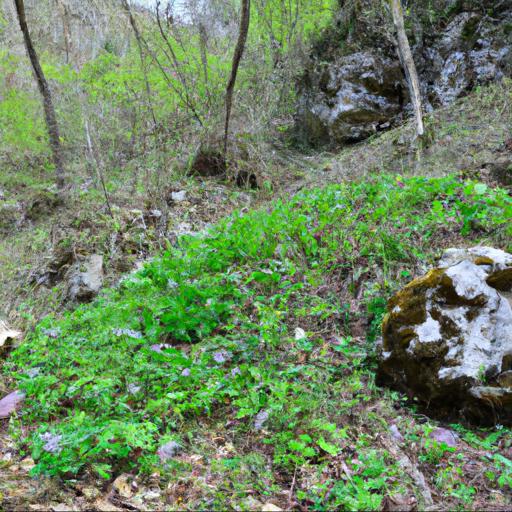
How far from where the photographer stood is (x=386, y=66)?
838 centimetres

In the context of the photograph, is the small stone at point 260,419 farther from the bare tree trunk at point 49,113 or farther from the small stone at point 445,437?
the bare tree trunk at point 49,113

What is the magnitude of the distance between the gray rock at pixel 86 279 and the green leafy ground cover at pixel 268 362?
0.39 m

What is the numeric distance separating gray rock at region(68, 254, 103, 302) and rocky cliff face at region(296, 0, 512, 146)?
17.9ft

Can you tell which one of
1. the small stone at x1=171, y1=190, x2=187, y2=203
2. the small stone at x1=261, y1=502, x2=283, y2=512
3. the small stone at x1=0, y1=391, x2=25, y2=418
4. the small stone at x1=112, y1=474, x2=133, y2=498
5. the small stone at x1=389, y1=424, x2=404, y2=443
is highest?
the small stone at x1=171, y1=190, x2=187, y2=203

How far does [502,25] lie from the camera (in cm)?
735

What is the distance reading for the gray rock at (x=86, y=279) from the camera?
4570 mm

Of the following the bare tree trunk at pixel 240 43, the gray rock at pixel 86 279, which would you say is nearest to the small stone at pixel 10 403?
the gray rock at pixel 86 279

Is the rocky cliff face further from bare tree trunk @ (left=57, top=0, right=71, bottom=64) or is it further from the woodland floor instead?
bare tree trunk @ (left=57, top=0, right=71, bottom=64)

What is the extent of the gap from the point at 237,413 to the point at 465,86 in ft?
24.6

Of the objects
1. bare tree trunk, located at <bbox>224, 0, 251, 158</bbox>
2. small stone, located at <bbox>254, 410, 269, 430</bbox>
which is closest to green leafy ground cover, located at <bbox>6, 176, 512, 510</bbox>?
small stone, located at <bbox>254, 410, 269, 430</bbox>

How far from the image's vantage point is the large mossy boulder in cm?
230

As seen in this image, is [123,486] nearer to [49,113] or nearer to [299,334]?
[299,334]

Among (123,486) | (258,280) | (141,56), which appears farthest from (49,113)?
(123,486)

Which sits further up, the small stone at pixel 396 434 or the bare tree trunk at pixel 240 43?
the bare tree trunk at pixel 240 43
